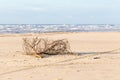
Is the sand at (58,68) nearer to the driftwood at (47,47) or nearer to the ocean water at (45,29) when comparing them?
the driftwood at (47,47)

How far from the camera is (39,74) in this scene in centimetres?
938

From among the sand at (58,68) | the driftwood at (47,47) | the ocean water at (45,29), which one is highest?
the driftwood at (47,47)

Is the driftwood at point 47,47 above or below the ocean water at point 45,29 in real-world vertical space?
above

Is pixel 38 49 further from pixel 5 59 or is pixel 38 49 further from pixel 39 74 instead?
pixel 39 74

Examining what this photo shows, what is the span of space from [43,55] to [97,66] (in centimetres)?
343

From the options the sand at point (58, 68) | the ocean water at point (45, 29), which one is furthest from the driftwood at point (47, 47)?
the ocean water at point (45, 29)

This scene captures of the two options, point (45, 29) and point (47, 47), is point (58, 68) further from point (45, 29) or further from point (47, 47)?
point (45, 29)

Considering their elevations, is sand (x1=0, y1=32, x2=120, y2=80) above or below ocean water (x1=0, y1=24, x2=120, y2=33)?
above

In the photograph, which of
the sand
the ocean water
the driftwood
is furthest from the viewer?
Result: the ocean water

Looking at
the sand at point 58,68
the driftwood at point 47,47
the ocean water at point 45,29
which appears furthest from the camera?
the ocean water at point 45,29

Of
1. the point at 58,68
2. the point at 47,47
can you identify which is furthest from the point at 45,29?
the point at 58,68

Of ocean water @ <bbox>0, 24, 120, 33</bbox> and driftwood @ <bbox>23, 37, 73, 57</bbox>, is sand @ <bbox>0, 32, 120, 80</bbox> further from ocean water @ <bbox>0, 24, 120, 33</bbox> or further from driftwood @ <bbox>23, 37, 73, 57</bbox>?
ocean water @ <bbox>0, 24, 120, 33</bbox>


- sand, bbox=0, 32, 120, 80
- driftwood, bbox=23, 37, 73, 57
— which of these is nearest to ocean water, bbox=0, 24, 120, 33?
driftwood, bbox=23, 37, 73, 57

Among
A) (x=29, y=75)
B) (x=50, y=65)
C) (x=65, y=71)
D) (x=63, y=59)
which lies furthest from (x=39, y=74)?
(x=63, y=59)
